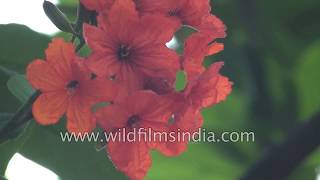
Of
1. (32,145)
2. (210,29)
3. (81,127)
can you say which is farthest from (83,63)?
(32,145)

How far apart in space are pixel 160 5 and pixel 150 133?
169 mm

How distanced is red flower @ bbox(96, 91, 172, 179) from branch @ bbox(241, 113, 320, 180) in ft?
3.06

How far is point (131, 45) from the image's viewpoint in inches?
35.8

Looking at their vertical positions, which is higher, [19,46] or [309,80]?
[19,46]

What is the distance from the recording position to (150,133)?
0.93 metres

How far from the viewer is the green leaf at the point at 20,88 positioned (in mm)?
911

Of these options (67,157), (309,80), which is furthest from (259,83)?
(67,157)

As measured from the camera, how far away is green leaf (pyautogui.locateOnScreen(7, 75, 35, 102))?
0.91m

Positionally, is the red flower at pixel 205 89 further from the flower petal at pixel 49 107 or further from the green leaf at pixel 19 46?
the green leaf at pixel 19 46

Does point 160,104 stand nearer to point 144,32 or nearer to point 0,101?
point 144,32

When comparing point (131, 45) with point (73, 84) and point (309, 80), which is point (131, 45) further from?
point (309, 80)

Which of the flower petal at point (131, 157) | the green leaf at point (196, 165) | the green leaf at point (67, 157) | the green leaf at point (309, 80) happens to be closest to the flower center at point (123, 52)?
the flower petal at point (131, 157)

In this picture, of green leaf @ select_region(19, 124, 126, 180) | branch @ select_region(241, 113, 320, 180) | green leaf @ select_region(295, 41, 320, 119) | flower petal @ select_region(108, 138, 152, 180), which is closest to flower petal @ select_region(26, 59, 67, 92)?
flower petal @ select_region(108, 138, 152, 180)

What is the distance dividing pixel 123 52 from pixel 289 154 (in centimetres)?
103
